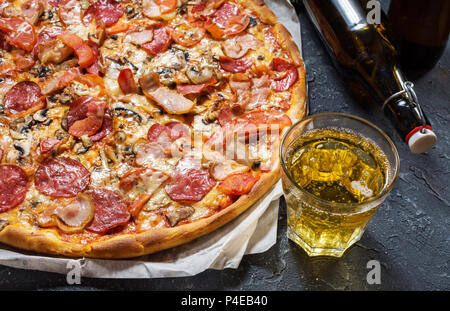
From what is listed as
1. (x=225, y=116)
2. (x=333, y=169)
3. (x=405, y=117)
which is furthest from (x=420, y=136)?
(x=225, y=116)

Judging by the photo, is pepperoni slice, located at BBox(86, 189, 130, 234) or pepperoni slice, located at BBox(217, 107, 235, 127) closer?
pepperoni slice, located at BBox(86, 189, 130, 234)

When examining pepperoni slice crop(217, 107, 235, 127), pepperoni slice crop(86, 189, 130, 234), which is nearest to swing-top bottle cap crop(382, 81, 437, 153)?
pepperoni slice crop(217, 107, 235, 127)

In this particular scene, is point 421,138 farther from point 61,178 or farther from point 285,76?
point 61,178

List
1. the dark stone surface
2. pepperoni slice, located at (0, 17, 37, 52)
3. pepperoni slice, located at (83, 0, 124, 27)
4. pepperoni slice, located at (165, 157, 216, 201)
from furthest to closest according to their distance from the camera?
pepperoni slice, located at (83, 0, 124, 27) → pepperoni slice, located at (0, 17, 37, 52) → pepperoni slice, located at (165, 157, 216, 201) → the dark stone surface

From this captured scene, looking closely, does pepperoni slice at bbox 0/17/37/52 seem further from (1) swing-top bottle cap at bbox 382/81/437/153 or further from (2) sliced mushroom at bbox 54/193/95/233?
(1) swing-top bottle cap at bbox 382/81/437/153

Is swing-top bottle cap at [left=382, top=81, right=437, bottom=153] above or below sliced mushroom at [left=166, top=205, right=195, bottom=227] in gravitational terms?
above

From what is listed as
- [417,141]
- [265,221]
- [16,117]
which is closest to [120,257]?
[265,221]
